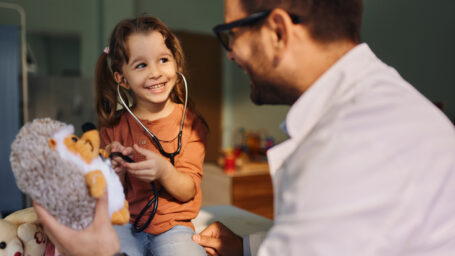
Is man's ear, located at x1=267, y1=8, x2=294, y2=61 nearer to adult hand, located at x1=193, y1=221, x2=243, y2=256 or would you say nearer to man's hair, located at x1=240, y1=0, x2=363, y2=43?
man's hair, located at x1=240, y1=0, x2=363, y2=43

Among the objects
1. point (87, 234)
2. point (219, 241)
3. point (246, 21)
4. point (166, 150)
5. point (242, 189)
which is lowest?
point (242, 189)

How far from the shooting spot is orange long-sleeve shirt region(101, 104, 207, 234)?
958 mm

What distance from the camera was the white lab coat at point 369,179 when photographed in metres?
0.53

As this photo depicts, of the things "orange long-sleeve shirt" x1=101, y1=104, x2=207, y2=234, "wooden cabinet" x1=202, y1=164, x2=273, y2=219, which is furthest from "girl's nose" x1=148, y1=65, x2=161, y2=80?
"wooden cabinet" x1=202, y1=164, x2=273, y2=219

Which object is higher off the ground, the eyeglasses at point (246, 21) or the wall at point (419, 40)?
the wall at point (419, 40)

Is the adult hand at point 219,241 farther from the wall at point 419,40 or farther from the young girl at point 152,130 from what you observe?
the wall at point 419,40

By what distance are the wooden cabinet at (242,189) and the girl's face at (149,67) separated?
1.79 meters

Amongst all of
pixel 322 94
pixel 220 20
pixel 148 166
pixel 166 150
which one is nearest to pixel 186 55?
pixel 166 150

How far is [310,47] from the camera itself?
0.70 meters

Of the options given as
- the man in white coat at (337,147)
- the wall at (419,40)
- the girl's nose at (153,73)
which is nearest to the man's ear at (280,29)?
the man in white coat at (337,147)

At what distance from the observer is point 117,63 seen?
95 centimetres

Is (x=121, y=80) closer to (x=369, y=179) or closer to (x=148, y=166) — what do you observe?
(x=148, y=166)

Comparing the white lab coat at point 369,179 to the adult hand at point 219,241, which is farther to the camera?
the adult hand at point 219,241

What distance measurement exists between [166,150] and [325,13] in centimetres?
53
